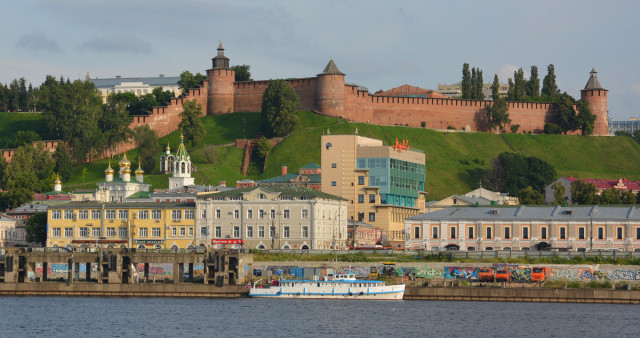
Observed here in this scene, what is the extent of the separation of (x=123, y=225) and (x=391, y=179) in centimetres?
3473

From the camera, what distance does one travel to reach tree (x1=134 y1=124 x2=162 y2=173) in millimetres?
186500

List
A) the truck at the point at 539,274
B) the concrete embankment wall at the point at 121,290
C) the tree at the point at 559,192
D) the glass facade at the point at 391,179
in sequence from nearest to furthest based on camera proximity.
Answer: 1. the truck at the point at 539,274
2. the concrete embankment wall at the point at 121,290
3. the glass facade at the point at 391,179
4. the tree at the point at 559,192

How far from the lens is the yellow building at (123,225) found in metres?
134

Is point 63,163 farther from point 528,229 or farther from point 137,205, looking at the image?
point 528,229

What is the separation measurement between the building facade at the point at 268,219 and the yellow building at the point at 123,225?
2.62 m

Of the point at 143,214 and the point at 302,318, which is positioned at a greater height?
the point at 143,214

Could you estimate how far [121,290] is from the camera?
104250 millimetres

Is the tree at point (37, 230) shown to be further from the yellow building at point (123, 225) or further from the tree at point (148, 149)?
the tree at point (148, 149)

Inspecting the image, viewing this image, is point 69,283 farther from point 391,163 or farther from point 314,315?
point 391,163

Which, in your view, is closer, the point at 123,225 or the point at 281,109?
the point at 123,225

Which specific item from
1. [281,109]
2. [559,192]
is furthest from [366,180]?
[281,109]

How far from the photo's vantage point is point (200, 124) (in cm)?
19538

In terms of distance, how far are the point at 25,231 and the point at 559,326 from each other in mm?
89267

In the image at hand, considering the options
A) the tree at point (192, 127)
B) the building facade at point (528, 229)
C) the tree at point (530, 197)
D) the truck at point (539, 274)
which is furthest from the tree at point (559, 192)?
the tree at point (192, 127)
